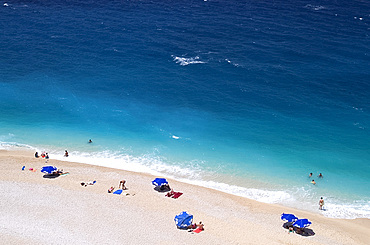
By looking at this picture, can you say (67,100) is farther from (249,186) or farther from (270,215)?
(270,215)

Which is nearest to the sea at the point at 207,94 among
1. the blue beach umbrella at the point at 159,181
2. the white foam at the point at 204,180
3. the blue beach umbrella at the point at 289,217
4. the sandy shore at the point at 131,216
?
the white foam at the point at 204,180

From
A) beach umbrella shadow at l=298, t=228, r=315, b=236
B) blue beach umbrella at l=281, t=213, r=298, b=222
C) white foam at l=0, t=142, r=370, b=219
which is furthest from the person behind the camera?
white foam at l=0, t=142, r=370, b=219

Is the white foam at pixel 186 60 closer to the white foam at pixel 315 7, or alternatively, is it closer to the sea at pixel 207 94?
the sea at pixel 207 94

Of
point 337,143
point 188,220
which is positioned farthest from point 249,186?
point 337,143

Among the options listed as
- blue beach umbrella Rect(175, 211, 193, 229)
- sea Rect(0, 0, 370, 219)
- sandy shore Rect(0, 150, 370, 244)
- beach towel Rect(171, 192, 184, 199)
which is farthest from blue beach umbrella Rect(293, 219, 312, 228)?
beach towel Rect(171, 192, 184, 199)

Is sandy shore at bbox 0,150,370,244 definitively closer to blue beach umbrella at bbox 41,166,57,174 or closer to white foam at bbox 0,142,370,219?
blue beach umbrella at bbox 41,166,57,174

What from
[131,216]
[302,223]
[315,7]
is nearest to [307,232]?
[302,223]

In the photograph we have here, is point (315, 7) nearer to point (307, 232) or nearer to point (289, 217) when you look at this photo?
point (289, 217)
